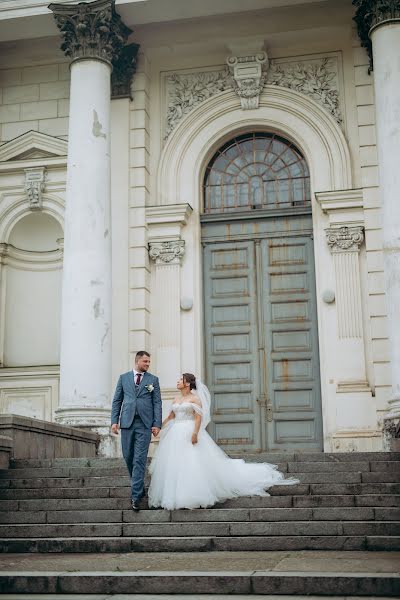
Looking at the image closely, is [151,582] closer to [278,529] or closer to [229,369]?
[278,529]

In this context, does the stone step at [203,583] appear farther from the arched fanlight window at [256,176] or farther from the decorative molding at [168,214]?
the arched fanlight window at [256,176]

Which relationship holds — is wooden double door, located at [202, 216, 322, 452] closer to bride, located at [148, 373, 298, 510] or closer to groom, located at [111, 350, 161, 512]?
bride, located at [148, 373, 298, 510]

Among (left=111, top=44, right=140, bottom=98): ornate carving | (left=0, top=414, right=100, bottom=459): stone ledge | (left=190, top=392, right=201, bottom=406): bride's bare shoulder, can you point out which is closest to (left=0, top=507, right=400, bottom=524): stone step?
(left=190, top=392, right=201, bottom=406): bride's bare shoulder

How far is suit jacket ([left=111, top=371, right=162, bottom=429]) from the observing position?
956 centimetres

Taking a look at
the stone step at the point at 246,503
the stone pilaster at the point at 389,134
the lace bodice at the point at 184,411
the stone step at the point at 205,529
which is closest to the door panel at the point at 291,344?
the stone pilaster at the point at 389,134

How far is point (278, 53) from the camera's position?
1645cm

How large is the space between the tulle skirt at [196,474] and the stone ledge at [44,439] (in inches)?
103

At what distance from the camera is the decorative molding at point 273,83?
16125 mm

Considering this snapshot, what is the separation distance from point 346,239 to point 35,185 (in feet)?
20.7

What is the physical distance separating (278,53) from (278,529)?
427 inches

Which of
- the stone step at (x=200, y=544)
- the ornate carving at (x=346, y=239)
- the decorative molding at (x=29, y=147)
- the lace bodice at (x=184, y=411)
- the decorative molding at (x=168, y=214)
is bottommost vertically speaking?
the stone step at (x=200, y=544)

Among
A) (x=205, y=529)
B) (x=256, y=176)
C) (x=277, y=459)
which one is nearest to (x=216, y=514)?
(x=205, y=529)

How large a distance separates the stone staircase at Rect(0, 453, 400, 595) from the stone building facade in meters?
3.39

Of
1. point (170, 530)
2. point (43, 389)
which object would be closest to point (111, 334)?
point (43, 389)
